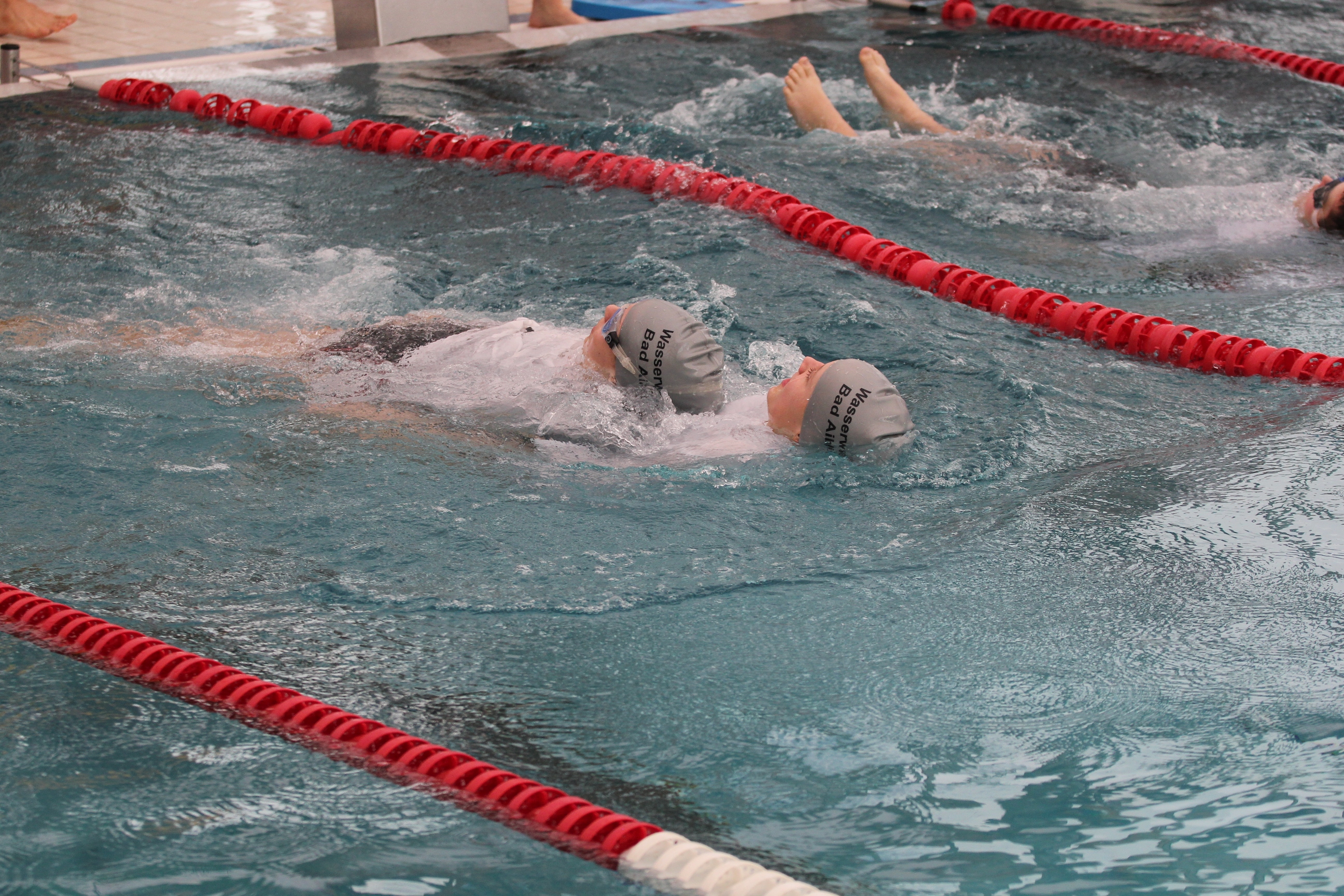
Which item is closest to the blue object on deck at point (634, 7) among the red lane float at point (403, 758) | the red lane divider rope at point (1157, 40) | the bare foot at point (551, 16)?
the bare foot at point (551, 16)

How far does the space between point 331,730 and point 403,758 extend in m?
0.18

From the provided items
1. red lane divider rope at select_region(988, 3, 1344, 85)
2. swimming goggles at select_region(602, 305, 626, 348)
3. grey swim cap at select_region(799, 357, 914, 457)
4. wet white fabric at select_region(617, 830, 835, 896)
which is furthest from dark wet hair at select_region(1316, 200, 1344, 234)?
wet white fabric at select_region(617, 830, 835, 896)

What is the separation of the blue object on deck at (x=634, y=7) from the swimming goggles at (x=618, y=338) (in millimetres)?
6614

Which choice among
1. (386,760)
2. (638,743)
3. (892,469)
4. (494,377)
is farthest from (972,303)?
(386,760)

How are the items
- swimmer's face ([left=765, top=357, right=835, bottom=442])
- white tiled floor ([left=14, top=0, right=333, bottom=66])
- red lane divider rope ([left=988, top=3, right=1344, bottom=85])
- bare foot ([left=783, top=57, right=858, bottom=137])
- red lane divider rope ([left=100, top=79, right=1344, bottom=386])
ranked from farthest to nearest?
white tiled floor ([left=14, top=0, right=333, bottom=66]), red lane divider rope ([left=988, top=3, right=1344, bottom=85]), bare foot ([left=783, top=57, right=858, bottom=137]), red lane divider rope ([left=100, top=79, right=1344, bottom=386]), swimmer's face ([left=765, top=357, right=835, bottom=442])

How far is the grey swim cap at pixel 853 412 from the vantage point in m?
3.44

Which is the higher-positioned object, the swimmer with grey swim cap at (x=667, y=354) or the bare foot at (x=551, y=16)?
the bare foot at (x=551, y=16)

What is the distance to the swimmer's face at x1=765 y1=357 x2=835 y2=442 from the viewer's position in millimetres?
3545

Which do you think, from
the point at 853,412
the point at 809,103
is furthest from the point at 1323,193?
the point at 853,412

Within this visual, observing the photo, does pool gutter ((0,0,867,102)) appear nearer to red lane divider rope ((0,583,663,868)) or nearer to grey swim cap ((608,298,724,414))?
grey swim cap ((608,298,724,414))

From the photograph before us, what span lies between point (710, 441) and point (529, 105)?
4.53 m

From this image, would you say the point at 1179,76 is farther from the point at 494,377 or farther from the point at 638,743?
the point at 638,743

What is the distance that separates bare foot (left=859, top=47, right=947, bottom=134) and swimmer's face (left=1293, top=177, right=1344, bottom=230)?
6.27 feet

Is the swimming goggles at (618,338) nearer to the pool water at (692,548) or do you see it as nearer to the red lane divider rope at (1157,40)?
the pool water at (692,548)
